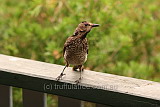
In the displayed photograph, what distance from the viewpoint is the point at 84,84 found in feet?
6.93

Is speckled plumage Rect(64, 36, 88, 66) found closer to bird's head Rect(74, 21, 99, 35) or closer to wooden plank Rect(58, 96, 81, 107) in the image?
bird's head Rect(74, 21, 99, 35)

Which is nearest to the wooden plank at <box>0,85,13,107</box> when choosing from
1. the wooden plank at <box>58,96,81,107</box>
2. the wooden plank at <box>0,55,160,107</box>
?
the wooden plank at <box>0,55,160,107</box>

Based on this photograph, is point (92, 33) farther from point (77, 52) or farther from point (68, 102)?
point (68, 102)

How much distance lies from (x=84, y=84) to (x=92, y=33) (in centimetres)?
186

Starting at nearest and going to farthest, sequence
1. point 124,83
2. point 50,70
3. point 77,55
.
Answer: point 124,83
point 50,70
point 77,55

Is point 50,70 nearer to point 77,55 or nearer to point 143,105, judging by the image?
point 77,55

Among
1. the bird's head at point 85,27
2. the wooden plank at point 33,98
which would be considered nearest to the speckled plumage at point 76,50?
the bird's head at point 85,27

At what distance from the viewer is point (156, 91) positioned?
6.40 ft

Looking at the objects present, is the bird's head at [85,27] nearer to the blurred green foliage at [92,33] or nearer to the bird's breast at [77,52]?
the bird's breast at [77,52]

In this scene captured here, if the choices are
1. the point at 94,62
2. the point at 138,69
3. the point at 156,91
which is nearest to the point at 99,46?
the point at 94,62

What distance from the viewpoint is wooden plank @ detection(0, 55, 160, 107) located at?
1928 mm

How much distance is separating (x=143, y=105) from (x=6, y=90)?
0.92m

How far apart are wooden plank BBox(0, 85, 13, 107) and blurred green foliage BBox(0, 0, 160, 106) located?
5.26 feet

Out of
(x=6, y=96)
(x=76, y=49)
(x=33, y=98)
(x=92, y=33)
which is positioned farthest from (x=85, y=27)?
(x=92, y=33)
